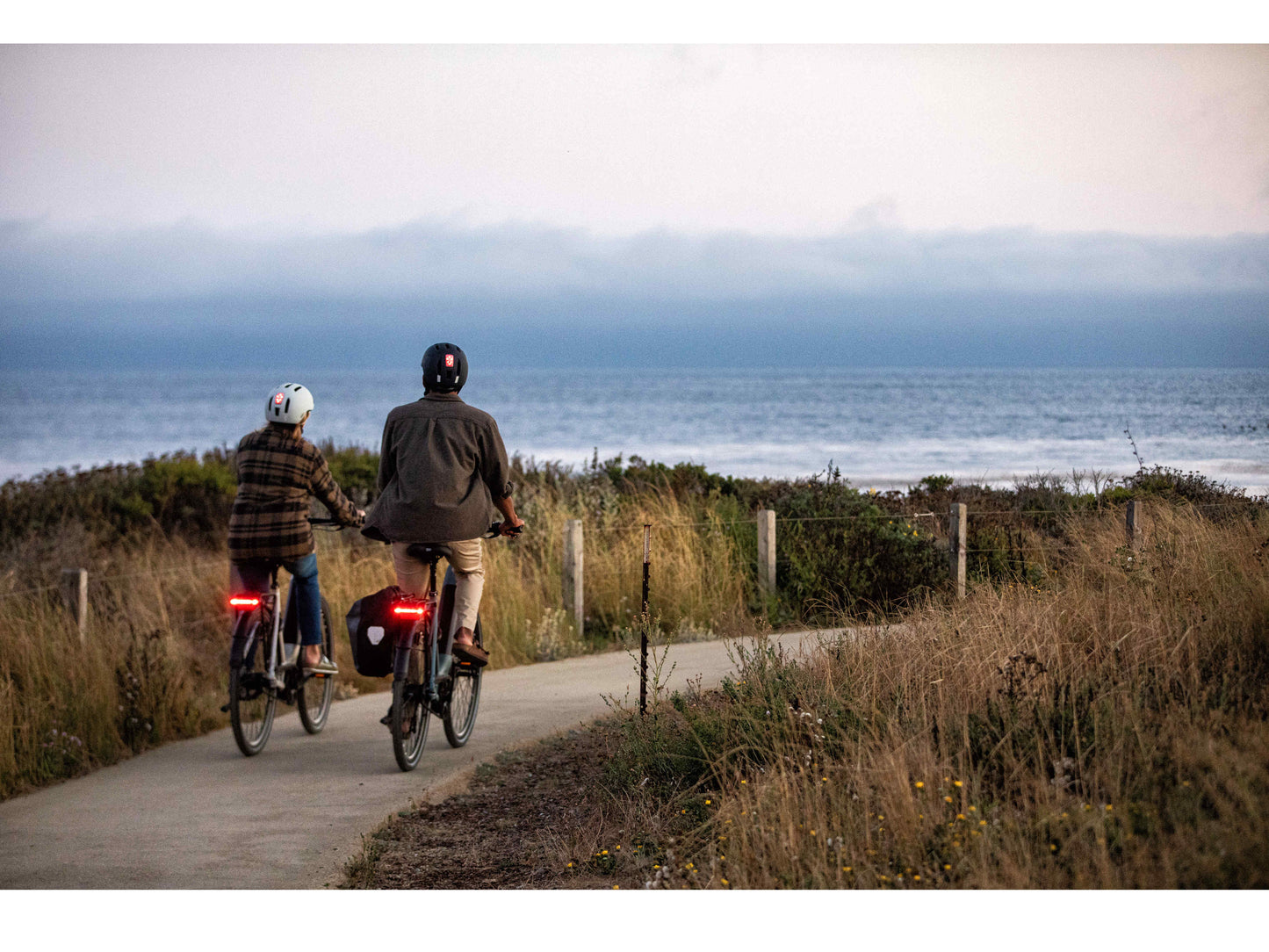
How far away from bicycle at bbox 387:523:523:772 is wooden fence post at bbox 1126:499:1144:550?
3801 mm

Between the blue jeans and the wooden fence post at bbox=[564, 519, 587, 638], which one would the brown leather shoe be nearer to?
the blue jeans

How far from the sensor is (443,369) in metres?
5.91

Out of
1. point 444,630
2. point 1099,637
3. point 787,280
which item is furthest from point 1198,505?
point 787,280

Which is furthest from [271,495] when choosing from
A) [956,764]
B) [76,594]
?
[956,764]

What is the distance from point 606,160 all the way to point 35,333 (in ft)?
24.4

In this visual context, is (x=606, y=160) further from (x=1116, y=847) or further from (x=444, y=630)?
(x=1116, y=847)

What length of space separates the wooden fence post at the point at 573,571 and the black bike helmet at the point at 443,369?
4.37 m

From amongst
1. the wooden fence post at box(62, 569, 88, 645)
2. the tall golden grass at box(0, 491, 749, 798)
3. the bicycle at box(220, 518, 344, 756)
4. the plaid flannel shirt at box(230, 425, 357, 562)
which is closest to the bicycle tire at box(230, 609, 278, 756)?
the bicycle at box(220, 518, 344, 756)

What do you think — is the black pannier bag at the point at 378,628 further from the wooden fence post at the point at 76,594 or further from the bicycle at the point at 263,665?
the wooden fence post at the point at 76,594

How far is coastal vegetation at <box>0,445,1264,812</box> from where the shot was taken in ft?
23.1

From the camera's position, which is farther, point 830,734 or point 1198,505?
point 1198,505

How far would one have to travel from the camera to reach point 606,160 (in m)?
10.1

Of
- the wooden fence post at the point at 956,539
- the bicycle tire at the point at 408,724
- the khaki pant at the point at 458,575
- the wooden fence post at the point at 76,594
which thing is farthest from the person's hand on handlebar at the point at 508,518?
the wooden fence post at the point at 76,594

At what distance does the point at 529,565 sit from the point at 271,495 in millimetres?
4999
